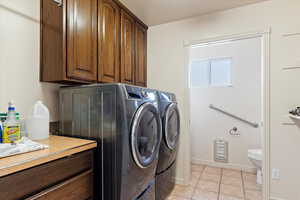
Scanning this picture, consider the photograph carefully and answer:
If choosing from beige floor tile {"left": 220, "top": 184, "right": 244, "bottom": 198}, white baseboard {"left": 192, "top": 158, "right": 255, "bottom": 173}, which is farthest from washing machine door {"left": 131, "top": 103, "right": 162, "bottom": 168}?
white baseboard {"left": 192, "top": 158, "right": 255, "bottom": 173}

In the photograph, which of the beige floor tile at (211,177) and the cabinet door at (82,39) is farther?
the beige floor tile at (211,177)

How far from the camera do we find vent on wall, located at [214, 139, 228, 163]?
2.95 metres

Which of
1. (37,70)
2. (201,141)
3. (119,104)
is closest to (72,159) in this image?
(119,104)

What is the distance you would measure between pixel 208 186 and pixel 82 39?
2.36 m

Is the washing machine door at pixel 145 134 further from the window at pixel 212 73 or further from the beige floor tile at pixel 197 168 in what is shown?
the window at pixel 212 73

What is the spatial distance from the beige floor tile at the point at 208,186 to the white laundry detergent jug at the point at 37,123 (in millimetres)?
1980

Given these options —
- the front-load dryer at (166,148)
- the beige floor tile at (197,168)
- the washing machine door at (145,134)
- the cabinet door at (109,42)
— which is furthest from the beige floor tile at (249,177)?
the cabinet door at (109,42)

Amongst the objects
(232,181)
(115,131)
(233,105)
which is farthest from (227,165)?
(115,131)

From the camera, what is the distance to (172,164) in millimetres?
2100

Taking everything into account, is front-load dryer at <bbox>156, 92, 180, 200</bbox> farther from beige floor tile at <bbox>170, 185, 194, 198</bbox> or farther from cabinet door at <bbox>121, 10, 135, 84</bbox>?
cabinet door at <bbox>121, 10, 135, 84</bbox>

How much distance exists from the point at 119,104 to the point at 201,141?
2.46 metres

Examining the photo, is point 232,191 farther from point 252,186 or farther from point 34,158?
point 34,158

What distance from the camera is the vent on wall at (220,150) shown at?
2.95 m

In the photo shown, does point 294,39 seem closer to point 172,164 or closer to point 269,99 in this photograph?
point 269,99
